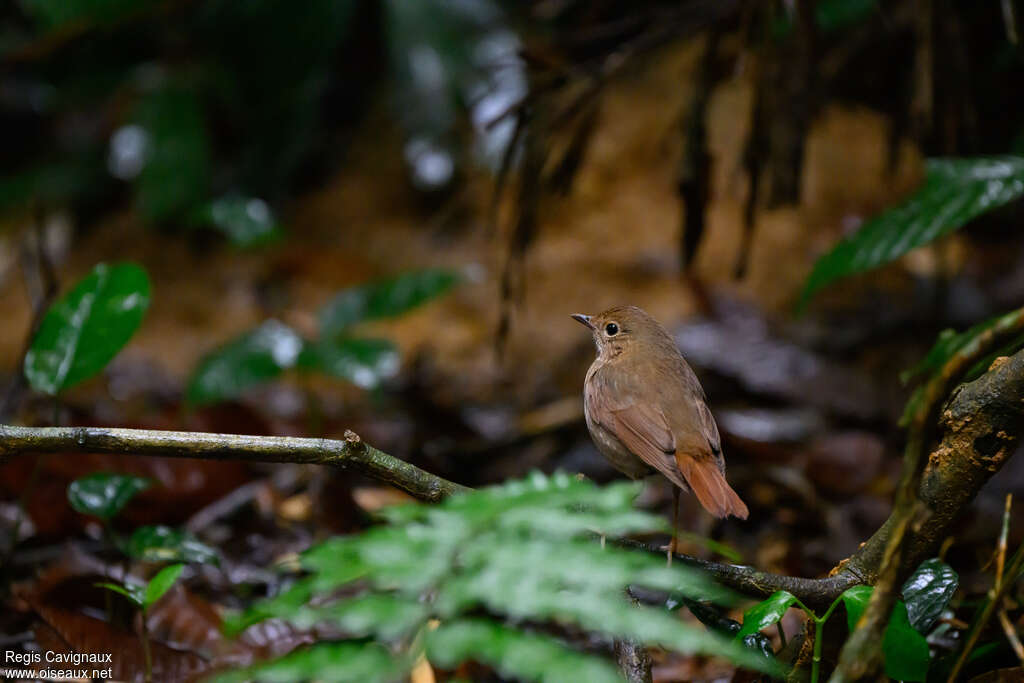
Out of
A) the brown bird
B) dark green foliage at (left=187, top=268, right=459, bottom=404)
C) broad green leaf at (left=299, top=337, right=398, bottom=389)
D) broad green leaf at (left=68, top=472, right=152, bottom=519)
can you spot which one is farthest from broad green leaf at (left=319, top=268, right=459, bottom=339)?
broad green leaf at (left=68, top=472, right=152, bottom=519)

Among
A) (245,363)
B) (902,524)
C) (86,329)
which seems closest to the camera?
(902,524)

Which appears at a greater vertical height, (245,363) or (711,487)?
(245,363)

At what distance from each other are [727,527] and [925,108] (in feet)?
6.21

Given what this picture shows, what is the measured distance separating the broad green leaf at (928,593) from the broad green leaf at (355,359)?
114 inches

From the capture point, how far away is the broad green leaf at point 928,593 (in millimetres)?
2160

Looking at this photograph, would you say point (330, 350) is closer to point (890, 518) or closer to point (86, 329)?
point (86, 329)

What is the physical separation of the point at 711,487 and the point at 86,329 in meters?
1.97

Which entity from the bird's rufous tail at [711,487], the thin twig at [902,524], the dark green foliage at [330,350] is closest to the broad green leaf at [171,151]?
the dark green foliage at [330,350]

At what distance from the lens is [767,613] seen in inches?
77.4

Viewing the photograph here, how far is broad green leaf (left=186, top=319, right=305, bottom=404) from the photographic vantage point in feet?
14.4

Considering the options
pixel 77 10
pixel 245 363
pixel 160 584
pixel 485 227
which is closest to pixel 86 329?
pixel 160 584

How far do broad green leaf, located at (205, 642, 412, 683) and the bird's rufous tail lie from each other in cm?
143

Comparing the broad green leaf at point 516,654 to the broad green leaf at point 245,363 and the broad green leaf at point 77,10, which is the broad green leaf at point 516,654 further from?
the broad green leaf at point 77,10

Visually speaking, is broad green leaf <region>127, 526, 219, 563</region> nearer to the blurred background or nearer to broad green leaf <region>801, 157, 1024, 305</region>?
the blurred background
